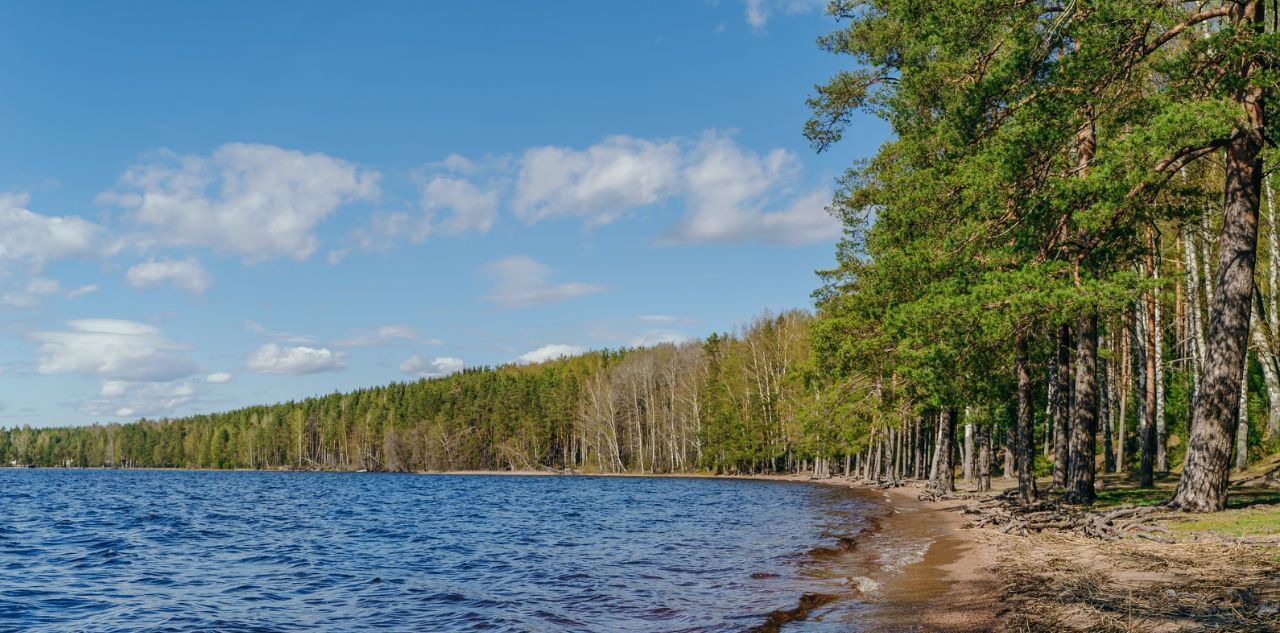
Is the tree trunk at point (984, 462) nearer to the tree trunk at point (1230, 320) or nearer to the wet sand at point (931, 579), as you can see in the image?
the wet sand at point (931, 579)

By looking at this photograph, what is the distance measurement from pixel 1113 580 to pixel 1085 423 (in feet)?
38.4

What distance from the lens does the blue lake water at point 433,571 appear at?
530 inches

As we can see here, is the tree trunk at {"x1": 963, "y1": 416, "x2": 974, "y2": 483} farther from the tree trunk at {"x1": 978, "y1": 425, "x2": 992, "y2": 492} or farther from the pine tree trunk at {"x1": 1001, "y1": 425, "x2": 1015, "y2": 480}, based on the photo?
the tree trunk at {"x1": 978, "y1": 425, "x2": 992, "y2": 492}

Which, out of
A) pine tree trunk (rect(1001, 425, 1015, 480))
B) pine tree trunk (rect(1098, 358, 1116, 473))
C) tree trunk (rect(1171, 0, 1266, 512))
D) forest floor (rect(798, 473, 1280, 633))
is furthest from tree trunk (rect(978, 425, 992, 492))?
tree trunk (rect(1171, 0, 1266, 512))

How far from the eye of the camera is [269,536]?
92.7 ft

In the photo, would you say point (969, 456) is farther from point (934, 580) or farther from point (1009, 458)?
point (934, 580)

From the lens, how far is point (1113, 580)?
35.6 ft

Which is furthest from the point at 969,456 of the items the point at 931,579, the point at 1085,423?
the point at 931,579

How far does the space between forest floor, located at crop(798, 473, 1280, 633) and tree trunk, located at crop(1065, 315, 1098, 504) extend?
3.96 metres

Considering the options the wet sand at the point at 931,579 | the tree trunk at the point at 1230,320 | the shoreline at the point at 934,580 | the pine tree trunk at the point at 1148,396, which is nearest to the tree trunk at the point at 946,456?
the pine tree trunk at the point at 1148,396

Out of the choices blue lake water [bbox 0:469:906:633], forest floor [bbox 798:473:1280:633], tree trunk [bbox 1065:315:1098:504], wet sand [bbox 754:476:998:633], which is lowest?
blue lake water [bbox 0:469:906:633]

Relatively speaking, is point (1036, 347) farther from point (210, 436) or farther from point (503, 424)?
point (210, 436)

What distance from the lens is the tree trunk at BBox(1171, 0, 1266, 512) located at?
16000 mm

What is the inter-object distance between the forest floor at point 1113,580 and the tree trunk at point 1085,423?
13.0 feet
